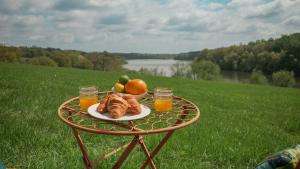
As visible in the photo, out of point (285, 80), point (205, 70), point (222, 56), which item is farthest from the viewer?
point (222, 56)

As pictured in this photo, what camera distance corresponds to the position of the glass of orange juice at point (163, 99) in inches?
88.3

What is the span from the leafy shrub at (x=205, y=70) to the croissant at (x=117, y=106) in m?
62.2

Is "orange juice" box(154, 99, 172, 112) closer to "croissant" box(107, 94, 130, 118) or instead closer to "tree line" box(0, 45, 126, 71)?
"croissant" box(107, 94, 130, 118)

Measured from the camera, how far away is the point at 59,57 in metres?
47.2

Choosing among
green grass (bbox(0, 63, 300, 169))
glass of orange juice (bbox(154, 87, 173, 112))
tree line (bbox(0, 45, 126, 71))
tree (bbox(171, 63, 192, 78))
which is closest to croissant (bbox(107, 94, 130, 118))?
glass of orange juice (bbox(154, 87, 173, 112))

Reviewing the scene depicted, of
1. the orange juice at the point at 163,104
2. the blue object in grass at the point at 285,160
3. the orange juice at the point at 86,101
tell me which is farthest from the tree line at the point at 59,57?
the blue object in grass at the point at 285,160

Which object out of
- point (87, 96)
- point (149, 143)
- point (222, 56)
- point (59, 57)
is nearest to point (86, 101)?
point (87, 96)

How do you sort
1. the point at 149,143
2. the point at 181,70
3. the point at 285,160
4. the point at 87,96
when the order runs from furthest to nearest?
the point at 181,70
the point at 149,143
the point at 87,96
the point at 285,160

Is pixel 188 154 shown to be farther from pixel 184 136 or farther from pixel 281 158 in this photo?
pixel 281 158

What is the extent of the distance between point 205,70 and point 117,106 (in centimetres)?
6715

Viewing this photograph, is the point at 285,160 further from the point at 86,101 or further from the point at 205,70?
the point at 205,70

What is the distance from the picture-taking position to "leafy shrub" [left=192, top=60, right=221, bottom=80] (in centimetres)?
6400

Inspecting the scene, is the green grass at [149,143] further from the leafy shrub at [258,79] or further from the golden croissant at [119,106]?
the leafy shrub at [258,79]

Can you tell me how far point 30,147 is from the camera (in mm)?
3775
